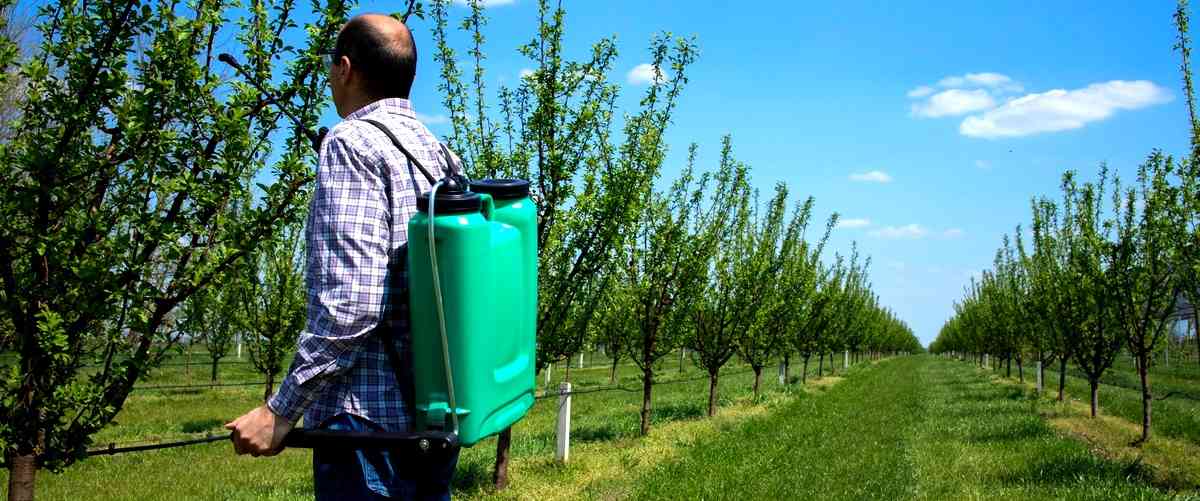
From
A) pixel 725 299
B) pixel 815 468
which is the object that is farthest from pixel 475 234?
pixel 725 299

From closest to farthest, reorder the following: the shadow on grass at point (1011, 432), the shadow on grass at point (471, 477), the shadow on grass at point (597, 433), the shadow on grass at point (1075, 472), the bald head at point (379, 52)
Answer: the bald head at point (379, 52) → the shadow on grass at point (471, 477) → the shadow on grass at point (1075, 472) → the shadow on grass at point (1011, 432) → the shadow on grass at point (597, 433)

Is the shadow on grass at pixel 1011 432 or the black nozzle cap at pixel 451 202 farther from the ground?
the black nozzle cap at pixel 451 202

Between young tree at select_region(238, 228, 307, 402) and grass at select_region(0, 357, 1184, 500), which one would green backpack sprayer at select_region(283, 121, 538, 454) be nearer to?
grass at select_region(0, 357, 1184, 500)

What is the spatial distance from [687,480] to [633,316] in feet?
18.3

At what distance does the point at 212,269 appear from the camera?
371 cm

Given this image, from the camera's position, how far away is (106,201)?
12.8ft


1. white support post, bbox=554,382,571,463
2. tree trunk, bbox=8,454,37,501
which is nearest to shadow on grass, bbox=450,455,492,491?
white support post, bbox=554,382,571,463

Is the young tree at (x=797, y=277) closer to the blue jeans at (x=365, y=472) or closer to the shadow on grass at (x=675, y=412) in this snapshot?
the shadow on grass at (x=675, y=412)

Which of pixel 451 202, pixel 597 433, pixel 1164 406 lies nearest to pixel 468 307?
pixel 451 202

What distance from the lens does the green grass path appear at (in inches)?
323

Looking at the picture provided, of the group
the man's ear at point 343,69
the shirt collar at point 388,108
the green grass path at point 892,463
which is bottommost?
the green grass path at point 892,463

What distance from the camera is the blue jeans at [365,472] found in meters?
1.94

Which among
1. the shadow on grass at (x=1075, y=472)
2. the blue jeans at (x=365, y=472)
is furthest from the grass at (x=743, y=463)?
the blue jeans at (x=365, y=472)

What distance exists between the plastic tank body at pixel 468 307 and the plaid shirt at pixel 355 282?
0.11 meters
